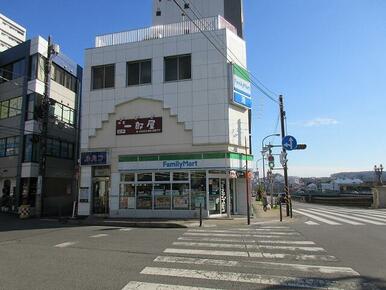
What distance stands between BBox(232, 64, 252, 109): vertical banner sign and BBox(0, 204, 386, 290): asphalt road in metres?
12.1

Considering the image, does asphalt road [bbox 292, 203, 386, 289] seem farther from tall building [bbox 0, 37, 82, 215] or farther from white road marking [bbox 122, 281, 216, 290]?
tall building [bbox 0, 37, 82, 215]

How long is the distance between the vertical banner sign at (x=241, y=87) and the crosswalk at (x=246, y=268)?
43.7 feet

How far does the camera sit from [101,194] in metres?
26.6

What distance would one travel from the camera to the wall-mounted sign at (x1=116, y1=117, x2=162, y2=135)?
83.5 feet

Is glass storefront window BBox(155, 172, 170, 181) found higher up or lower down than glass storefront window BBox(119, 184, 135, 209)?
higher up

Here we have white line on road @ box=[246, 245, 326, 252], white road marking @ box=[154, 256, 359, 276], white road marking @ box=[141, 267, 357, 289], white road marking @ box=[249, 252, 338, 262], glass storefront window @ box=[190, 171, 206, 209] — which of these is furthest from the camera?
glass storefront window @ box=[190, 171, 206, 209]

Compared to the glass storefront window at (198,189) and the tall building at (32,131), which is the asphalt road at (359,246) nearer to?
the glass storefront window at (198,189)

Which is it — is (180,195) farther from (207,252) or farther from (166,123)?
(207,252)

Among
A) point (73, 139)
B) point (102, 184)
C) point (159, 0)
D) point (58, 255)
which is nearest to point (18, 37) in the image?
point (159, 0)

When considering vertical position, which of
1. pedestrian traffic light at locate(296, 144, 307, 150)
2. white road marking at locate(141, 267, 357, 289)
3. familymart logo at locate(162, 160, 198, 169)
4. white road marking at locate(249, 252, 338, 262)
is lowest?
white road marking at locate(141, 267, 357, 289)

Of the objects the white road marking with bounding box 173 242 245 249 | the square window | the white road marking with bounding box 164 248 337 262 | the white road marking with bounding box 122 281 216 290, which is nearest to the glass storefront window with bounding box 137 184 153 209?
the square window

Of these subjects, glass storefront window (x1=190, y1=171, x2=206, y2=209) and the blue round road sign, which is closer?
glass storefront window (x1=190, y1=171, x2=206, y2=209)

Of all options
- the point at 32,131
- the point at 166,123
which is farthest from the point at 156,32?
the point at 32,131

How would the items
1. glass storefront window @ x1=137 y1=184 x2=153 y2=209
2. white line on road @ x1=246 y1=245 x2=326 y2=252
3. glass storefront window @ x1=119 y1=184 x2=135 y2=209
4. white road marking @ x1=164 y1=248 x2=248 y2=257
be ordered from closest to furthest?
white road marking @ x1=164 y1=248 x2=248 y2=257 < white line on road @ x1=246 y1=245 x2=326 y2=252 < glass storefront window @ x1=137 y1=184 x2=153 y2=209 < glass storefront window @ x1=119 y1=184 x2=135 y2=209
